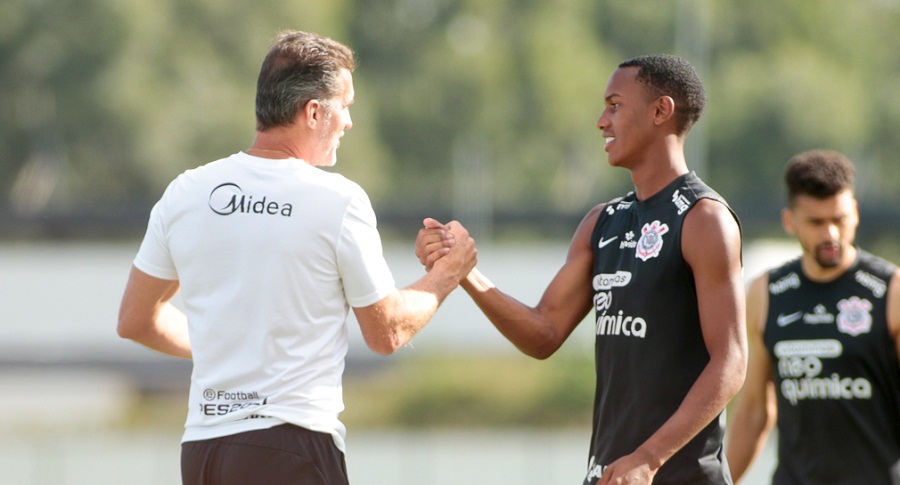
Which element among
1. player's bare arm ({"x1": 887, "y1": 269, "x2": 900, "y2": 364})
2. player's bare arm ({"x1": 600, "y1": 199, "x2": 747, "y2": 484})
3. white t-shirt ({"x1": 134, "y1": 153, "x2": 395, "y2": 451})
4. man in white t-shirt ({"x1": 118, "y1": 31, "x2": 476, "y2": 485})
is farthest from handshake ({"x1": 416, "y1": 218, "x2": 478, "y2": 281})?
player's bare arm ({"x1": 887, "y1": 269, "x2": 900, "y2": 364})

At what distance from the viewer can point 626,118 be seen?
430cm

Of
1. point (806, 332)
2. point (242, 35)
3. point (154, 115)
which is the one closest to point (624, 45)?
point (242, 35)

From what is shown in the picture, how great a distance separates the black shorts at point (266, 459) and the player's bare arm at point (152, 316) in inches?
22.6

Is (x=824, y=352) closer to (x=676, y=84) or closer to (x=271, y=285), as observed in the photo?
(x=676, y=84)

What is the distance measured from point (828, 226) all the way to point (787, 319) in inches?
17.3

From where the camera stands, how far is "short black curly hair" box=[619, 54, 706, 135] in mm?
4281

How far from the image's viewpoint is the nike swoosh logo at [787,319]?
556cm

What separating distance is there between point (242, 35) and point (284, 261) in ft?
133

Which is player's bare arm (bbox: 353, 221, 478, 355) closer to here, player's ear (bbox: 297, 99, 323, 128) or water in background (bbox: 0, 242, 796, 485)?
player's ear (bbox: 297, 99, 323, 128)

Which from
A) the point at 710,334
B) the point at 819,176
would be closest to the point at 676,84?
the point at 710,334

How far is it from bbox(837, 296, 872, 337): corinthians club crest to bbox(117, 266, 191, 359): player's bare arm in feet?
8.94

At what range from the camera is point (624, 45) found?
49625 mm

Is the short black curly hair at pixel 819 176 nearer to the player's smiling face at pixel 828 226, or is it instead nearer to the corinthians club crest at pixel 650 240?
the player's smiling face at pixel 828 226

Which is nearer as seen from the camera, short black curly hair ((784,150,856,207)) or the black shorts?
the black shorts
